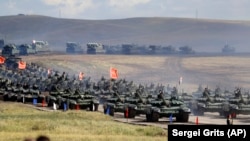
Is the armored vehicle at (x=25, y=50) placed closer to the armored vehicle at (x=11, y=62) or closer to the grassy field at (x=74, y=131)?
the armored vehicle at (x=11, y=62)

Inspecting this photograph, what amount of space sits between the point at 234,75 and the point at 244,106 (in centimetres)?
5117

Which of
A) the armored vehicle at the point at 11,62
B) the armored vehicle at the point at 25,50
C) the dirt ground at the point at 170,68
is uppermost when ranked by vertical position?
the armored vehicle at the point at 25,50

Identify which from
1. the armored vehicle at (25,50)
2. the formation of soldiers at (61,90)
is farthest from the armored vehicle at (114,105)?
the armored vehicle at (25,50)

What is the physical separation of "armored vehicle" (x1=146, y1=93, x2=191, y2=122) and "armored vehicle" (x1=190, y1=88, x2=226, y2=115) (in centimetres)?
784

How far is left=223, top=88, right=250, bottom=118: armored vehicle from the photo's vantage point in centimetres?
4819

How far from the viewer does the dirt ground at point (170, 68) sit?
3627 inches

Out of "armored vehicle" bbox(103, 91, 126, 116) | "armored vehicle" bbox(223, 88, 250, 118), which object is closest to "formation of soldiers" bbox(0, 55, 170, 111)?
"armored vehicle" bbox(103, 91, 126, 116)

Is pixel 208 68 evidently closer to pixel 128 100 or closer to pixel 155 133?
pixel 128 100

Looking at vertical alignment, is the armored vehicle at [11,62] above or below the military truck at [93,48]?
below

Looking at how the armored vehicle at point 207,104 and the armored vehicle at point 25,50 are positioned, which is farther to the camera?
the armored vehicle at point 25,50

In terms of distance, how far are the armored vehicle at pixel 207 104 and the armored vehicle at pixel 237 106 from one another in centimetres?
114

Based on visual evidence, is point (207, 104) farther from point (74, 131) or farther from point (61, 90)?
point (74, 131)

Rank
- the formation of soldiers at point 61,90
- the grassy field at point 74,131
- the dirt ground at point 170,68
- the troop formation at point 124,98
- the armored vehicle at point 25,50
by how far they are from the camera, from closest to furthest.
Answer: the grassy field at point 74,131
the troop formation at point 124,98
the formation of soldiers at point 61,90
the dirt ground at point 170,68
the armored vehicle at point 25,50

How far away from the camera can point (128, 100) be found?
4762 centimetres
